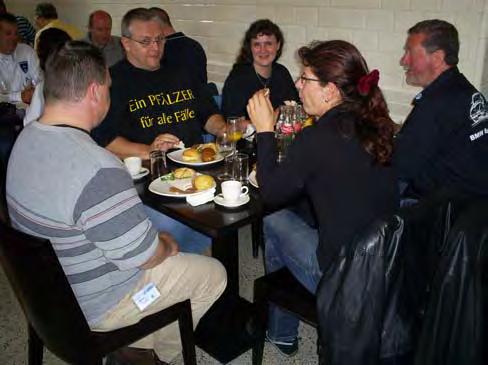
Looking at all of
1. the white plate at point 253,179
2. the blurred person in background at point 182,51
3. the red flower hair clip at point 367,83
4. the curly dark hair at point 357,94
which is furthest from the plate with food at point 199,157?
the blurred person in background at point 182,51

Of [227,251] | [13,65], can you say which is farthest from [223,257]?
[13,65]

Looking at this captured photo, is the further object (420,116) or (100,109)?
(420,116)

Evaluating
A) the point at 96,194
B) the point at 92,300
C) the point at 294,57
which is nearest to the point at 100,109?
the point at 96,194

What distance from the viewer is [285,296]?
1669mm

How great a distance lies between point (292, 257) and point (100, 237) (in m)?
0.70

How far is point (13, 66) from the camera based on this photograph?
12.9ft

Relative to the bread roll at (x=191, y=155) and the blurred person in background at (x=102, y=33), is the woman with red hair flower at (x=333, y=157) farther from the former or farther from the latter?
the blurred person in background at (x=102, y=33)

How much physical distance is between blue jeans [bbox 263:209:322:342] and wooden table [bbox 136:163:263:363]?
12cm

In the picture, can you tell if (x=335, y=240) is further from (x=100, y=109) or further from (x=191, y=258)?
(x=100, y=109)

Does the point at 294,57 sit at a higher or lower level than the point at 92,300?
higher

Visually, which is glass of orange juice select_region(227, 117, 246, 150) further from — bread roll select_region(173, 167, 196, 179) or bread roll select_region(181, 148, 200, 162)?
bread roll select_region(173, 167, 196, 179)

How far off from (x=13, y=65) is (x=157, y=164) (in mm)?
2593

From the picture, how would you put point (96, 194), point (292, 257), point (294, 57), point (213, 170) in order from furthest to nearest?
point (294, 57) → point (213, 170) → point (292, 257) → point (96, 194)

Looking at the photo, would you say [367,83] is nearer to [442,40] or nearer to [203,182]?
[203,182]
